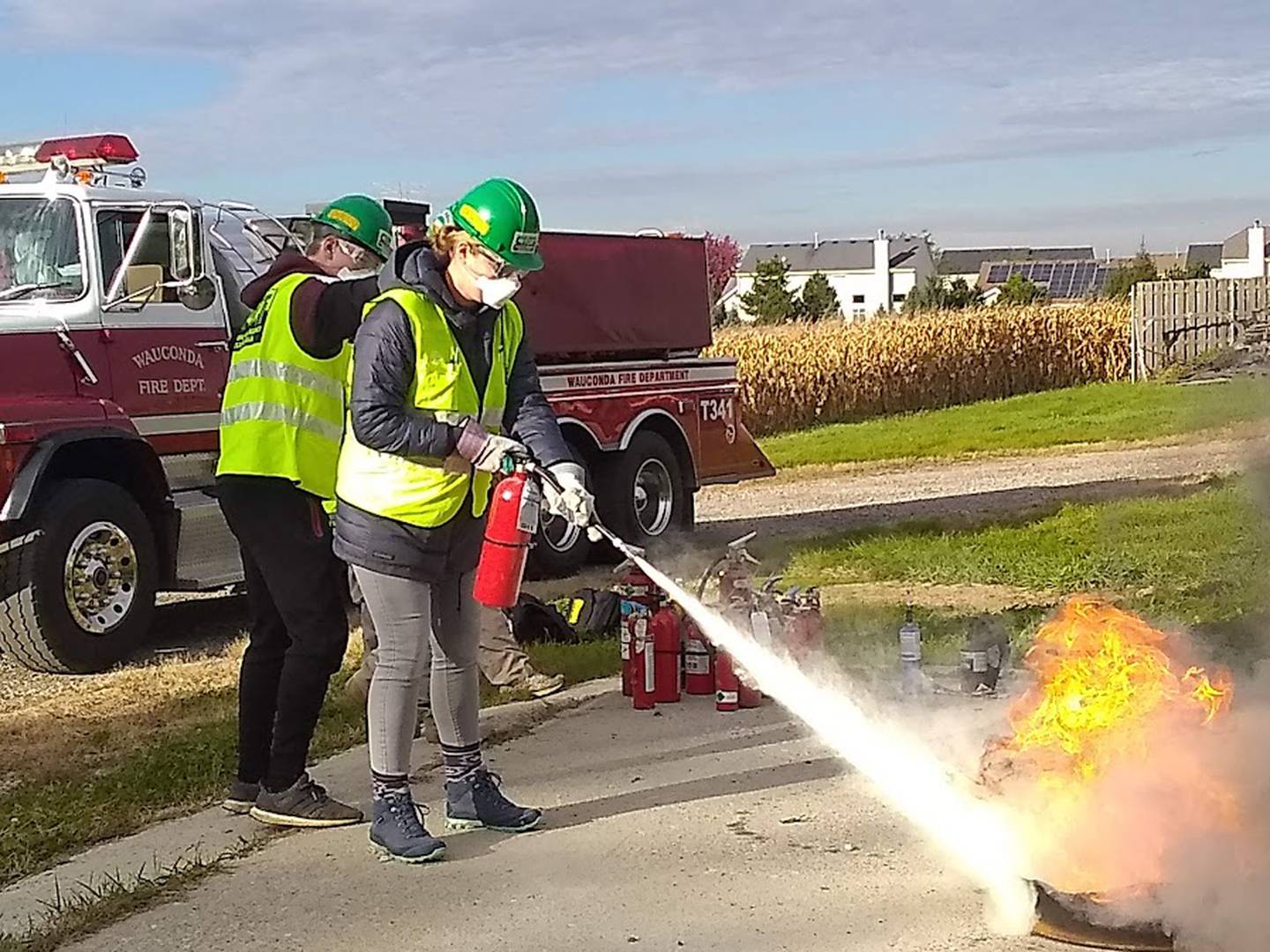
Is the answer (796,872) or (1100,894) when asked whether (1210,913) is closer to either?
(1100,894)

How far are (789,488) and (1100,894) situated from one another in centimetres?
1400

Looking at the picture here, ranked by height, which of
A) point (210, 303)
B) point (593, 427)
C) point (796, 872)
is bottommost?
point (796, 872)

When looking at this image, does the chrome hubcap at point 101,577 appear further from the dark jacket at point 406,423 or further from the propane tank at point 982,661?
the propane tank at point 982,661

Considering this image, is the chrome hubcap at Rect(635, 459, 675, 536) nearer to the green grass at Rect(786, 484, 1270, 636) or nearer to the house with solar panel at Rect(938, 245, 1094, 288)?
the green grass at Rect(786, 484, 1270, 636)

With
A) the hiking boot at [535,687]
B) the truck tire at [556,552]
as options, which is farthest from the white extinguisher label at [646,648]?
the truck tire at [556,552]

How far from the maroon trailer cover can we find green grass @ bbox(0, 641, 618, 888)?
4.59 metres

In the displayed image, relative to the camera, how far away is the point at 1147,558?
11.0m

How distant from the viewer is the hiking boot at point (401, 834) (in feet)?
17.0

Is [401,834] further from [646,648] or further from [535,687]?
[535,687]

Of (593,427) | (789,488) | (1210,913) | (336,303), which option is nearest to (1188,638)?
(1210,913)

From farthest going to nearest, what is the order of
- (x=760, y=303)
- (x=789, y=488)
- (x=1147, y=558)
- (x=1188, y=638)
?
(x=760, y=303)
(x=789, y=488)
(x=1147, y=558)
(x=1188, y=638)

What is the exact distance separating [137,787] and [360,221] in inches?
93.8

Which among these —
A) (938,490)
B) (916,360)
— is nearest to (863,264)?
(916,360)

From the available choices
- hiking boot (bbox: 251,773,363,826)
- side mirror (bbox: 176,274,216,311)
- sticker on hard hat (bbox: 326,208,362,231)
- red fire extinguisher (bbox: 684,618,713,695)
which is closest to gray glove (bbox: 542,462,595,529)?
sticker on hard hat (bbox: 326,208,362,231)
